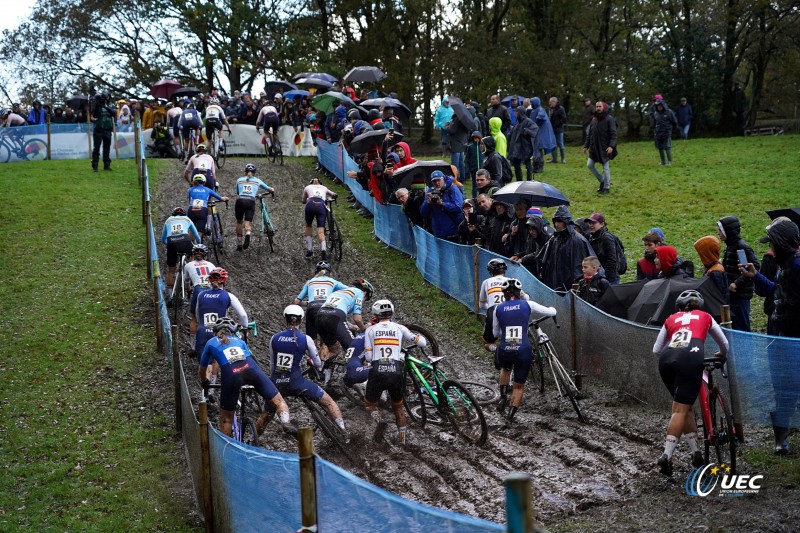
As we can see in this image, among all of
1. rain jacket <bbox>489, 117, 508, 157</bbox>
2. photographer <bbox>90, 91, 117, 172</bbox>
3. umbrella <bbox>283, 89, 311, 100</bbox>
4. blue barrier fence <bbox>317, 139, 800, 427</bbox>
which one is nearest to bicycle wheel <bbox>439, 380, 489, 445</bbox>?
blue barrier fence <bbox>317, 139, 800, 427</bbox>

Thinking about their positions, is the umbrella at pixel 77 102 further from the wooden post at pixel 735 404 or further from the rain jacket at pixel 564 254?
the wooden post at pixel 735 404

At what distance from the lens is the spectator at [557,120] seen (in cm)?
2927

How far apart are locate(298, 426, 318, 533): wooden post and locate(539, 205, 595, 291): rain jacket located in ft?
27.1

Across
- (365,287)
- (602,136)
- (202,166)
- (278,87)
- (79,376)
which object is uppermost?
(278,87)

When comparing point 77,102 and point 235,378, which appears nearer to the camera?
point 235,378

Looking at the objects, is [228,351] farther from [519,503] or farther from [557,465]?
[519,503]

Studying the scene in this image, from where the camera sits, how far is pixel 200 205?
19.9 metres

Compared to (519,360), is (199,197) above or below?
→ above

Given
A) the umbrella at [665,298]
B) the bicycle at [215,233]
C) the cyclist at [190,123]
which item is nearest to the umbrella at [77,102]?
the cyclist at [190,123]

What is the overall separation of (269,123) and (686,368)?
76.7ft

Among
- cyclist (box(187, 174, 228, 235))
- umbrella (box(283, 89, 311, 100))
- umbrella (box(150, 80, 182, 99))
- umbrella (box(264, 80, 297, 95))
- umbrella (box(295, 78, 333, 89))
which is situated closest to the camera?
cyclist (box(187, 174, 228, 235))

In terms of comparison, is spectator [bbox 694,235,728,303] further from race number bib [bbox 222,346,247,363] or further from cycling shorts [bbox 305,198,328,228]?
cycling shorts [bbox 305,198,328,228]

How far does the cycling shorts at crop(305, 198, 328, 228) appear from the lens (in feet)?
67.3

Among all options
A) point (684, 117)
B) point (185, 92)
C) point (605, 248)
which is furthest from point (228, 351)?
point (684, 117)
